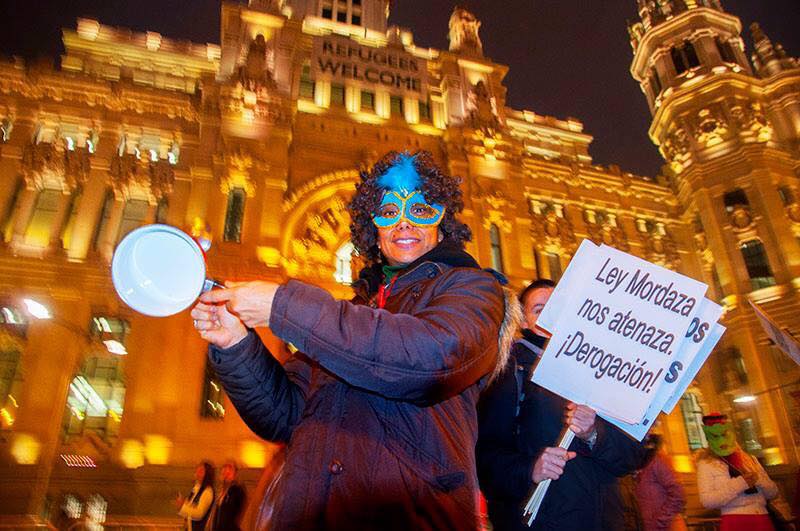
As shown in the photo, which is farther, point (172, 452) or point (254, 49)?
point (254, 49)

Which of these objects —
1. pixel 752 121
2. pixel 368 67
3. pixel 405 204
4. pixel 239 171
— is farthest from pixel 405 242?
pixel 752 121

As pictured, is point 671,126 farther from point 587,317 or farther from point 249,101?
point 587,317

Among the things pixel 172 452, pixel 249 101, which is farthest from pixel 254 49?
pixel 172 452

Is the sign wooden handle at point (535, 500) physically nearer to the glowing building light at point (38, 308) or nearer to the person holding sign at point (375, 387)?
the person holding sign at point (375, 387)

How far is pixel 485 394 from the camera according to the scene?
3.62 meters

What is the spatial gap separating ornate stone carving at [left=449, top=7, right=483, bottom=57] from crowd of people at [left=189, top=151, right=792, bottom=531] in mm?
25383

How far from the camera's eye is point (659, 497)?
568 centimetres

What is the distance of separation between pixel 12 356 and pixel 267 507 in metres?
17.5

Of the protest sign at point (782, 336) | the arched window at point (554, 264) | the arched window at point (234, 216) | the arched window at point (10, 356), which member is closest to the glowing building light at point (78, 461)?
the arched window at point (10, 356)

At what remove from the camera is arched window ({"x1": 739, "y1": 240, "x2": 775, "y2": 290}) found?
73.9ft

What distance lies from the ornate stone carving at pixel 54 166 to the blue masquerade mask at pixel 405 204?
63.0ft

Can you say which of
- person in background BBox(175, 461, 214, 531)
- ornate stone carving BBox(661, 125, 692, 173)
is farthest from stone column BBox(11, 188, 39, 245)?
ornate stone carving BBox(661, 125, 692, 173)

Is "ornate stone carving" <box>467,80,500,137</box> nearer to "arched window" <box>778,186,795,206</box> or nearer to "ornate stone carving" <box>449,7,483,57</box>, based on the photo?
"ornate stone carving" <box>449,7,483,57</box>

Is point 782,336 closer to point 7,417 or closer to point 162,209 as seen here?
point 7,417
